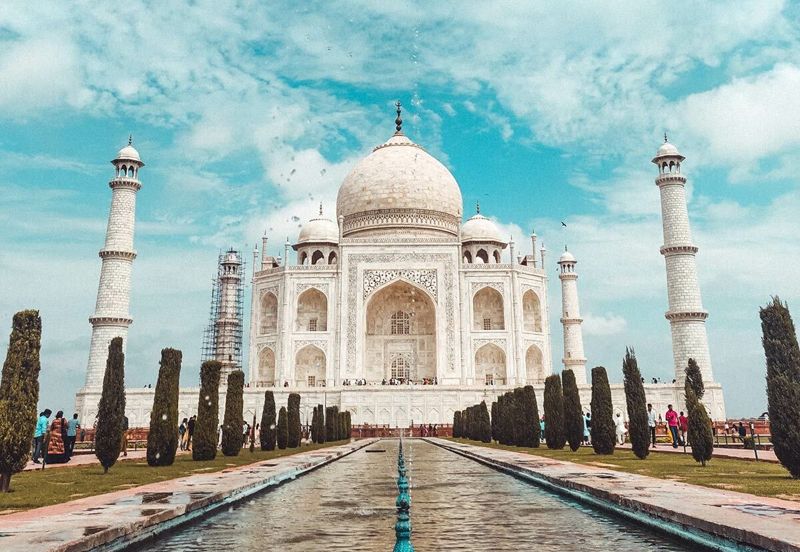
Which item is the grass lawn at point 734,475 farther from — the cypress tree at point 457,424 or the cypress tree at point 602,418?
the cypress tree at point 457,424

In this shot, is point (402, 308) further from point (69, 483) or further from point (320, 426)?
point (69, 483)

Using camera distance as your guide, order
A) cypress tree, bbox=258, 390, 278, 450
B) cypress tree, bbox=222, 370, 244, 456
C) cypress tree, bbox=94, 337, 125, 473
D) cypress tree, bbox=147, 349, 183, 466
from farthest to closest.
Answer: cypress tree, bbox=258, 390, 278, 450
cypress tree, bbox=222, 370, 244, 456
cypress tree, bbox=147, 349, 183, 466
cypress tree, bbox=94, 337, 125, 473

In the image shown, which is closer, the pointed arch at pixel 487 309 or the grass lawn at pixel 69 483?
the grass lawn at pixel 69 483

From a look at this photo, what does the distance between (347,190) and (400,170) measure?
2931 mm

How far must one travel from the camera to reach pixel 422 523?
14.1ft

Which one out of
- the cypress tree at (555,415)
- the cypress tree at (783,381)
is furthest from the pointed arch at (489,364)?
the cypress tree at (783,381)

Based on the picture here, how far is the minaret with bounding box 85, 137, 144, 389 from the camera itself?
2616cm

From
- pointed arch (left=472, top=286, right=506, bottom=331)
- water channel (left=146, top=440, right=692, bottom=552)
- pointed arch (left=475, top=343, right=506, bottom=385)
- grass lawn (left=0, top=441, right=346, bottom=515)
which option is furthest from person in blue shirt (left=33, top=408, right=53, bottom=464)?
pointed arch (left=472, top=286, right=506, bottom=331)

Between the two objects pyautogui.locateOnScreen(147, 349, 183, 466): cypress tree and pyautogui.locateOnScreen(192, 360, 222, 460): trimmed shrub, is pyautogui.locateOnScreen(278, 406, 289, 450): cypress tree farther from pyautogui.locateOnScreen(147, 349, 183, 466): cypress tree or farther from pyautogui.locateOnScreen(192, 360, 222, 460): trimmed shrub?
pyautogui.locateOnScreen(147, 349, 183, 466): cypress tree

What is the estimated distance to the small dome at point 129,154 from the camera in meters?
28.2

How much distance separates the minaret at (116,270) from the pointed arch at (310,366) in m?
7.14

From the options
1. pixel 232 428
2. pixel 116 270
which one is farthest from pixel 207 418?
pixel 116 270

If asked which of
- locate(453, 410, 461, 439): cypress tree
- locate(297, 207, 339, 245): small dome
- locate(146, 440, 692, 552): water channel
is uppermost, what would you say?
locate(297, 207, 339, 245): small dome

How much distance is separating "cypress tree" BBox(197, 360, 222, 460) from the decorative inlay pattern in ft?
57.3
